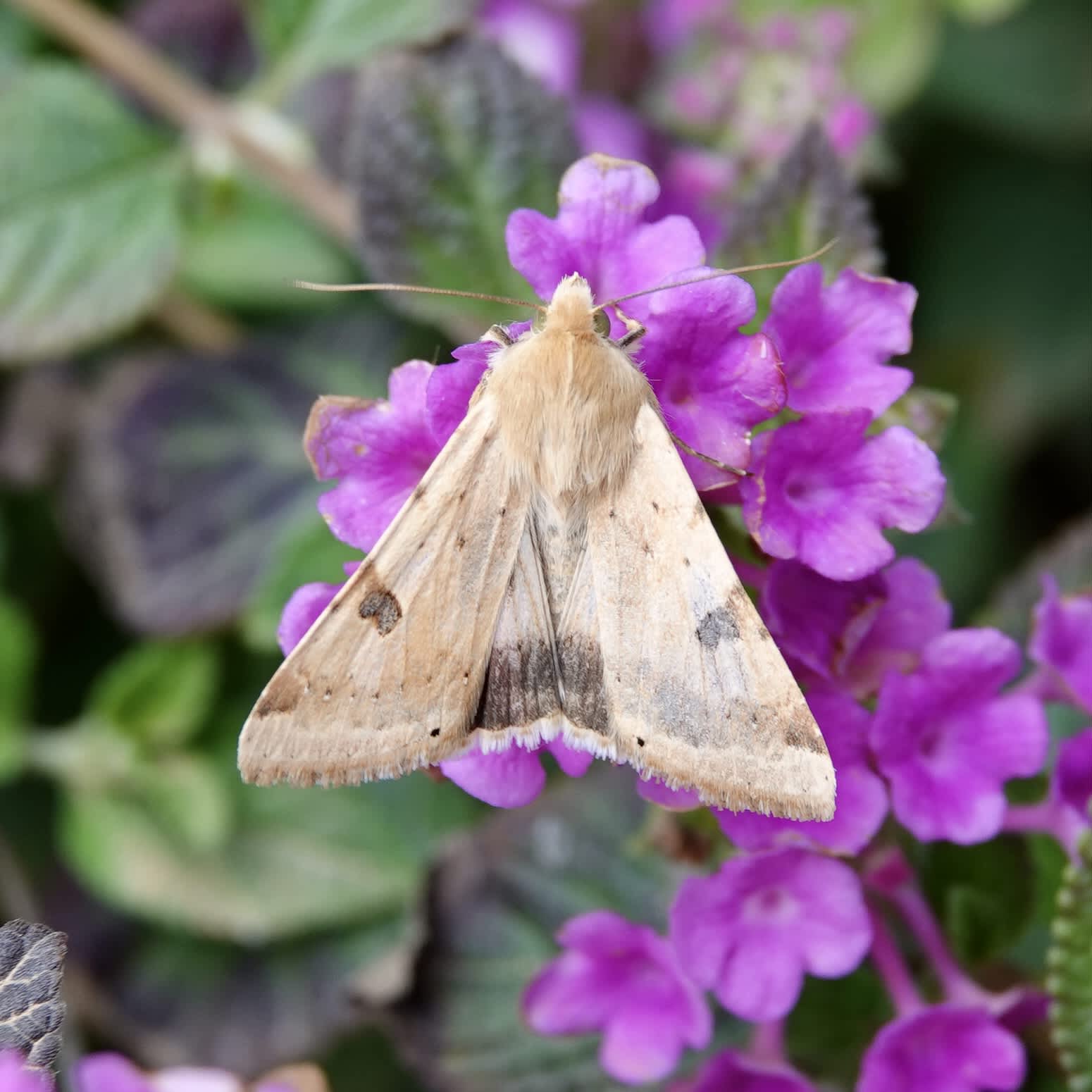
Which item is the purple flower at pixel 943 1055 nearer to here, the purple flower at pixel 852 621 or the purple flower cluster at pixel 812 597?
the purple flower cluster at pixel 812 597

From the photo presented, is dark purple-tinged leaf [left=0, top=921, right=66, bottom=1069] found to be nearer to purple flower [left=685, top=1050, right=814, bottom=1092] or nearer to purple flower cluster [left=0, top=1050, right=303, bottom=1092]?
purple flower cluster [left=0, top=1050, right=303, bottom=1092]

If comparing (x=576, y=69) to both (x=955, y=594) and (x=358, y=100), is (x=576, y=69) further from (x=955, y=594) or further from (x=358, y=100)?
(x=955, y=594)

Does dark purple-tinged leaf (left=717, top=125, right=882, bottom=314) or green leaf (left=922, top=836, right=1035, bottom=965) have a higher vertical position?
dark purple-tinged leaf (left=717, top=125, right=882, bottom=314)

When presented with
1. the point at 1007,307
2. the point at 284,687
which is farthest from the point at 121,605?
the point at 1007,307

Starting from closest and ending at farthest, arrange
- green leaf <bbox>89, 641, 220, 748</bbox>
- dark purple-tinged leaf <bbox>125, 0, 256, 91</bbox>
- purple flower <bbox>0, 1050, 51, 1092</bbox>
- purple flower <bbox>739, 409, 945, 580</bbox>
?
purple flower <bbox>0, 1050, 51, 1092</bbox> < purple flower <bbox>739, 409, 945, 580</bbox> < green leaf <bbox>89, 641, 220, 748</bbox> < dark purple-tinged leaf <bbox>125, 0, 256, 91</bbox>

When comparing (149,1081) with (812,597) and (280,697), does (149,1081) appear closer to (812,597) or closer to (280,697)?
(280,697)

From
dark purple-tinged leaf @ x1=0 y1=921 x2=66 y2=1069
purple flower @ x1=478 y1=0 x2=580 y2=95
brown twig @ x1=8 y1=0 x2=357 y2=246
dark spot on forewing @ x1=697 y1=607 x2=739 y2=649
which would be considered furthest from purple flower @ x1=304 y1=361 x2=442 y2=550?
purple flower @ x1=478 y1=0 x2=580 y2=95

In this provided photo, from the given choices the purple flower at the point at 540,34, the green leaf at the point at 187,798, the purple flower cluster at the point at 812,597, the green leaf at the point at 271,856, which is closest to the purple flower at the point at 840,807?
the purple flower cluster at the point at 812,597
